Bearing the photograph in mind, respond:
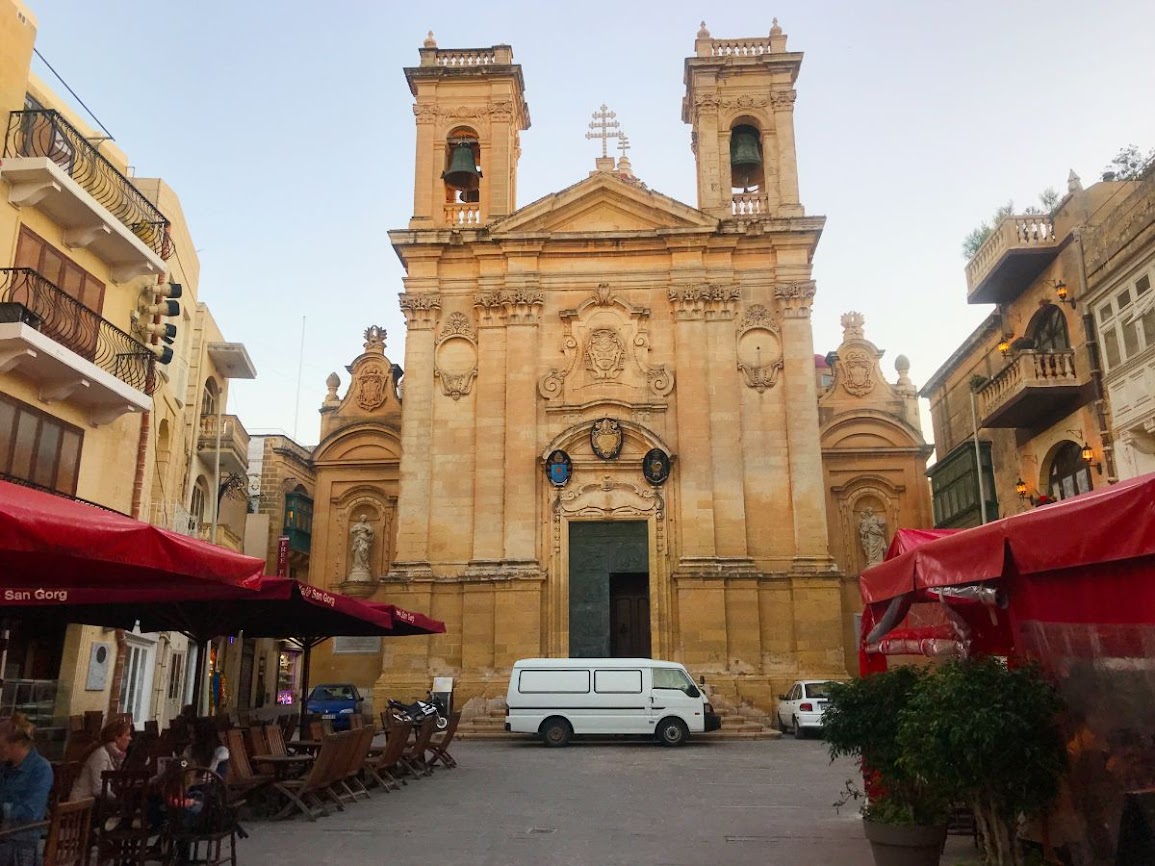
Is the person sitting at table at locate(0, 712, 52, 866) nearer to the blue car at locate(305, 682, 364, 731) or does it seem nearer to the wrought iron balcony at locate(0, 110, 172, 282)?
the wrought iron balcony at locate(0, 110, 172, 282)

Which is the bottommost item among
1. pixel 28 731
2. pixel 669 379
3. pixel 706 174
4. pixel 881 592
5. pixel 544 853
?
pixel 544 853

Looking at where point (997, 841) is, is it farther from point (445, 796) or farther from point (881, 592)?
point (445, 796)

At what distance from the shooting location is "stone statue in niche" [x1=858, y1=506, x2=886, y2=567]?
29.3 m

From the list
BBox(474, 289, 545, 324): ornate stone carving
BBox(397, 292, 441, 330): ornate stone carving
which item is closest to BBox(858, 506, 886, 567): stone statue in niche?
BBox(474, 289, 545, 324): ornate stone carving

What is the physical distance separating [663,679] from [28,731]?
16.8 m

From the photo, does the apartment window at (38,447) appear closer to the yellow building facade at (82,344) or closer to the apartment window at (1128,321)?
the yellow building facade at (82,344)

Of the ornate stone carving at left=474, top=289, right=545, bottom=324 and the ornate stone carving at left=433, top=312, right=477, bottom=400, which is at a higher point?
the ornate stone carving at left=474, top=289, right=545, bottom=324

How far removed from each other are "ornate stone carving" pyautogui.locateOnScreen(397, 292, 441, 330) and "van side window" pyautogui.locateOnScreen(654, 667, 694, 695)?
13.1 m

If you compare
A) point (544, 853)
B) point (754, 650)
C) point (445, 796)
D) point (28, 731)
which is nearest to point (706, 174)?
point (754, 650)

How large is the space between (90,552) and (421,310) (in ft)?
77.1

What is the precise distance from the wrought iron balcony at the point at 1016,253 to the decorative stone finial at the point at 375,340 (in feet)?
59.8

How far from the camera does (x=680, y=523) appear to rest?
27234 mm

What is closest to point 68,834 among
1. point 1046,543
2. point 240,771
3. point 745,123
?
point 240,771

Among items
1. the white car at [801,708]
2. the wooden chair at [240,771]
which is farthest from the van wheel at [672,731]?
the wooden chair at [240,771]
